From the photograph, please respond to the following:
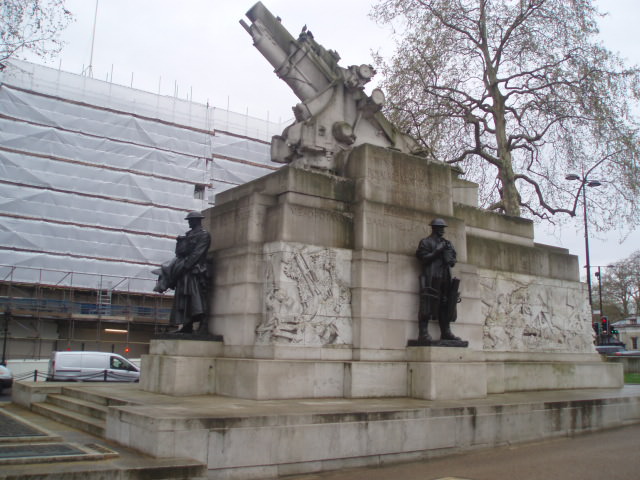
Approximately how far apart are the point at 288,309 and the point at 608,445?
5581mm

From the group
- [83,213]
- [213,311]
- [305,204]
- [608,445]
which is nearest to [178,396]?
[213,311]

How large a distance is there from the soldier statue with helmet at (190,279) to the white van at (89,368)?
28.6 ft

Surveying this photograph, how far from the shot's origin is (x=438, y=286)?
11.1 metres

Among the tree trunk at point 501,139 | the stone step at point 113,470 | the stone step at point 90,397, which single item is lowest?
the stone step at point 113,470

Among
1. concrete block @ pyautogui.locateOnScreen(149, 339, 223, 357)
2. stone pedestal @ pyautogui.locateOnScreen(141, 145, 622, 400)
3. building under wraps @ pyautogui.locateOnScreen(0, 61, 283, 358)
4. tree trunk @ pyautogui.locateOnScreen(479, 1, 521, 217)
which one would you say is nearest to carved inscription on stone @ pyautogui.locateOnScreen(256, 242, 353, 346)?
stone pedestal @ pyautogui.locateOnScreen(141, 145, 622, 400)

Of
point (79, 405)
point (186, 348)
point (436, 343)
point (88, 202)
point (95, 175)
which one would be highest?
point (95, 175)

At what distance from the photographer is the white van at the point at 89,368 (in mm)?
18797

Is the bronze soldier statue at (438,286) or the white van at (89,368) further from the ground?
the bronze soldier statue at (438,286)

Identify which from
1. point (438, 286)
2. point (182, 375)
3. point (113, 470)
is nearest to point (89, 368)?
point (182, 375)

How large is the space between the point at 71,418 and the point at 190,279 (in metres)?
3.06

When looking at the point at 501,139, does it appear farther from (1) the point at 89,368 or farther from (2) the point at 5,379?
(2) the point at 5,379

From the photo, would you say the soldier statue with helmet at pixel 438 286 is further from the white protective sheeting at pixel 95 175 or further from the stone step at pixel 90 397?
the white protective sheeting at pixel 95 175

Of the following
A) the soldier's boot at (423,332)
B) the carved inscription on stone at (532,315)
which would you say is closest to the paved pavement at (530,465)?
the soldier's boot at (423,332)

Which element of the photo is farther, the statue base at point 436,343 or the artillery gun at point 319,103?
the artillery gun at point 319,103
